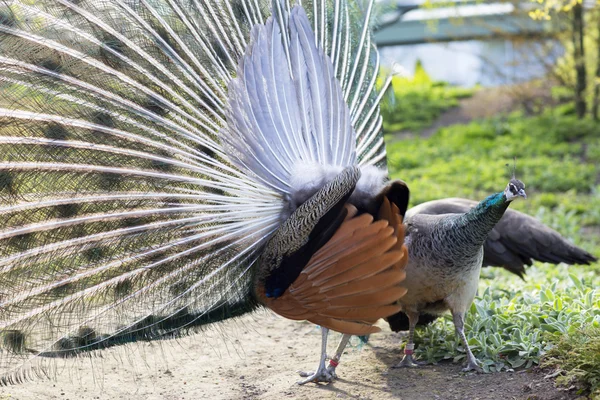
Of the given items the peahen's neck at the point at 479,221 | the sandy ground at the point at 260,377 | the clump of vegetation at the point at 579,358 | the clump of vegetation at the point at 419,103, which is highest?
the peahen's neck at the point at 479,221

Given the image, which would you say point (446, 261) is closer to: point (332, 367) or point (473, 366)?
point (473, 366)

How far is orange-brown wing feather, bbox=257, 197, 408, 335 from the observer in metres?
3.55

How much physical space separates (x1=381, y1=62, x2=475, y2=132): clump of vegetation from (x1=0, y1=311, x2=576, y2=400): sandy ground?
931cm

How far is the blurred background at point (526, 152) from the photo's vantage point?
15.4ft

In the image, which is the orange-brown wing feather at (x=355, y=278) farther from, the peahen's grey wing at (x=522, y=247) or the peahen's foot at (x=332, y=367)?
the peahen's grey wing at (x=522, y=247)

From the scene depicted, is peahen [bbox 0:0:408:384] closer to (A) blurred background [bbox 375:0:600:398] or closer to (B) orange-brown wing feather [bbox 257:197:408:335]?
(B) orange-brown wing feather [bbox 257:197:408:335]

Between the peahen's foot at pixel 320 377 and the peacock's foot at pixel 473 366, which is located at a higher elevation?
the peacock's foot at pixel 473 366

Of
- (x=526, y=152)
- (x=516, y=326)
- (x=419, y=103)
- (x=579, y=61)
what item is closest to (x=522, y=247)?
(x=516, y=326)

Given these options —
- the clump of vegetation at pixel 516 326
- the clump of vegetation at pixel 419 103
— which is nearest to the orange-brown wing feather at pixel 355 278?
the clump of vegetation at pixel 516 326

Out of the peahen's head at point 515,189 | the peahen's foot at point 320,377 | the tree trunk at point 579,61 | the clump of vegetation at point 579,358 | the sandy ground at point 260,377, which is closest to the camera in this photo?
the clump of vegetation at point 579,358

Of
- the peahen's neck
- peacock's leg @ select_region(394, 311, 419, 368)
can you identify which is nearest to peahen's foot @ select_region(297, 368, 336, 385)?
peacock's leg @ select_region(394, 311, 419, 368)

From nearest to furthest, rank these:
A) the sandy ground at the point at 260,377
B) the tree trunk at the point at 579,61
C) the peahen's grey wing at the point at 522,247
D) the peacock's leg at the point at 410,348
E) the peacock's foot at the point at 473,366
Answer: the sandy ground at the point at 260,377
the peacock's foot at the point at 473,366
the peacock's leg at the point at 410,348
the peahen's grey wing at the point at 522,247
the tree trunk at the point at 579,61

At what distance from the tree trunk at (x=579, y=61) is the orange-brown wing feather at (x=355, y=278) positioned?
10316 millimetres

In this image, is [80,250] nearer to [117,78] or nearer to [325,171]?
[117,78]
